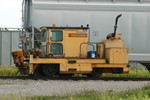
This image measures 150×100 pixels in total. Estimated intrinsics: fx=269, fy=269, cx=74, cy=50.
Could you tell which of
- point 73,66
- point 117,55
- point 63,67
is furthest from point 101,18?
point 63,67

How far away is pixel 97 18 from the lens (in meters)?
11.8

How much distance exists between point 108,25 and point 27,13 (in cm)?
386

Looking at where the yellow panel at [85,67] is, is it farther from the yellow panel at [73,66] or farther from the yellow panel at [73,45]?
the yellow panel at [73,45]

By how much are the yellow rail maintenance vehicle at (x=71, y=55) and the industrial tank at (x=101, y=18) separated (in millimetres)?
516

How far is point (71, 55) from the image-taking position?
448 inches

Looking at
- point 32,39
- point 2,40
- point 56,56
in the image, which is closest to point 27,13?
point 32,39

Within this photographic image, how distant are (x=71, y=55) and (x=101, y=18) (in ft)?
6.98

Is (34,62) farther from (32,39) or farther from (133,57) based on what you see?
(133,57)

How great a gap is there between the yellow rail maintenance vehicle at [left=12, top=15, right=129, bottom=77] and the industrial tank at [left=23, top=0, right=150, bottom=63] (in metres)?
0.52

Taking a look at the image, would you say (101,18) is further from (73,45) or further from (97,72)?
(97,72)

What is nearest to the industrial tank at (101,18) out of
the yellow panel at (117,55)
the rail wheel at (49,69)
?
the yellow panel at (117,55)

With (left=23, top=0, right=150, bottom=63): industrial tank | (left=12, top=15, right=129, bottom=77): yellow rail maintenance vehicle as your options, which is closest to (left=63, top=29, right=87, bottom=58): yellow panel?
(left=12, top=15, right=129, bottom=77): yellow rail maintenance vehicle

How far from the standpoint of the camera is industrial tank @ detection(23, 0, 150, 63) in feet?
38.4

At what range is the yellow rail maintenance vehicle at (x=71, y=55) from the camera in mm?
10773
